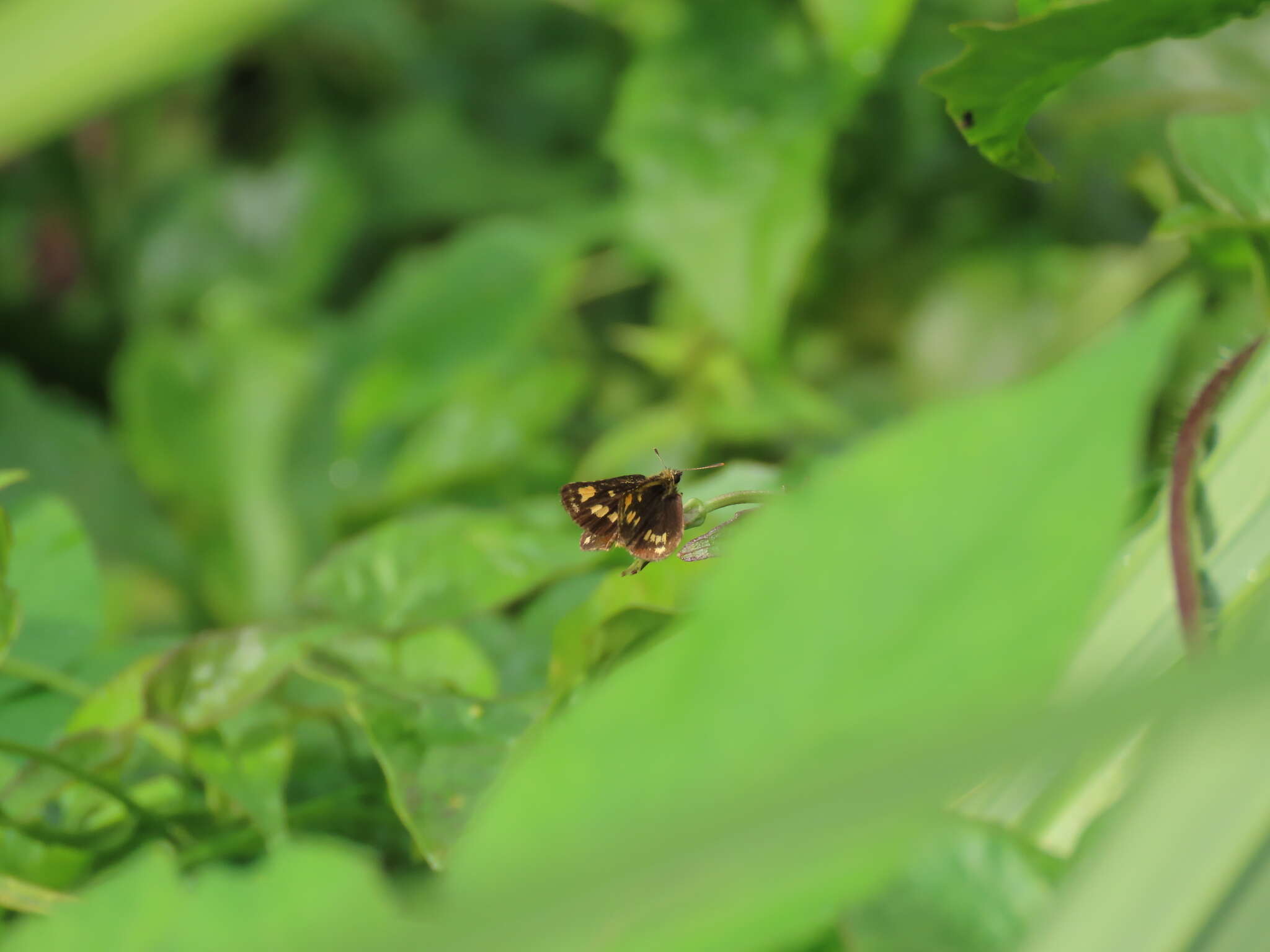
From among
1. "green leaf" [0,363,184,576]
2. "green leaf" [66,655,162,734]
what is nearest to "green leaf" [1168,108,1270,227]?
"green leaf" [66,655,162,734]

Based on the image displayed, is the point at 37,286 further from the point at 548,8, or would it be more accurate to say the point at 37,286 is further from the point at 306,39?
the point at 548,8

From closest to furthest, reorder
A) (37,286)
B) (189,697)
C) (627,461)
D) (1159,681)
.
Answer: (1159,681) → (189,697) → (627,461) → (37,286)

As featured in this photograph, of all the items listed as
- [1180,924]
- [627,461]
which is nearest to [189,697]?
[1180,924]

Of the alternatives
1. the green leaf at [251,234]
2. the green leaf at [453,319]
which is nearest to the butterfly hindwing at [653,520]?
the green leaf at [453,319]

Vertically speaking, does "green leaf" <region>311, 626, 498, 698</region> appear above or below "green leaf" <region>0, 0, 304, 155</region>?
below

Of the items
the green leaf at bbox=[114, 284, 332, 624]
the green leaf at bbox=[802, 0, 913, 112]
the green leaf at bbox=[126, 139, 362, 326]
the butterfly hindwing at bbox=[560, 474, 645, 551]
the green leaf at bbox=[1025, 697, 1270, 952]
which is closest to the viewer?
the green leaf at bbox=[1025, 697, 1270, 952]

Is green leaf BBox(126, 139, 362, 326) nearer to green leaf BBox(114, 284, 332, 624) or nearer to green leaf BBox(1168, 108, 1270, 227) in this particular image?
green leaf BBox(114, 284, 332, 624)

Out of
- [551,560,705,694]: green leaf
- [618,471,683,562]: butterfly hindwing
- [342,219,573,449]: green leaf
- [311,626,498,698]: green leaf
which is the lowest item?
[342,219,573,449]: green leaf
